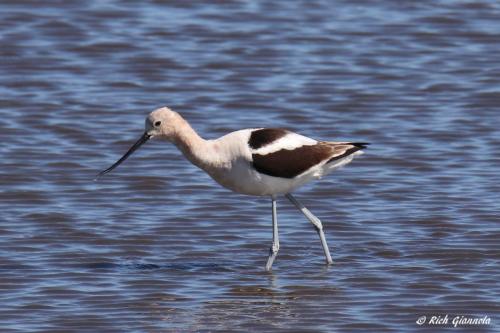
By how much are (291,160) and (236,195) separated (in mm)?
2213

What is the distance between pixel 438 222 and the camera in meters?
10.9

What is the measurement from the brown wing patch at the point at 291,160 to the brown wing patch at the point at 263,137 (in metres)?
0.10

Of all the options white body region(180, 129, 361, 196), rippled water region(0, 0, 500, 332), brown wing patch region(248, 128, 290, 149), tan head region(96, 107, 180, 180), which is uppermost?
tan head region(96, 107, 180, 180)

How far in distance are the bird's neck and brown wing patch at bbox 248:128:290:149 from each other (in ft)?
1.02

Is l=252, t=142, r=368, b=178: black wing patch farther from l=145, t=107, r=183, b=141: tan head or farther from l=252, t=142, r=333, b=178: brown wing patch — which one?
l=145, t=107, r=183, b=141: tan head

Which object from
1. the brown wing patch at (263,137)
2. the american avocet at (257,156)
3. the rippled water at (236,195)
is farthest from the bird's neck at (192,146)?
the rippled water at (236,195)

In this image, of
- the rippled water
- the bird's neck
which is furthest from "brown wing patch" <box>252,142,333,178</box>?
the rippled water

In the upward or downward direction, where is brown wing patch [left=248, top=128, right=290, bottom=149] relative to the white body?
upward

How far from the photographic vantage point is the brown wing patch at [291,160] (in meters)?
9.48

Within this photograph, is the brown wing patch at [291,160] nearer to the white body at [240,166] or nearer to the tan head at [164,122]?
the white body at [240,166]

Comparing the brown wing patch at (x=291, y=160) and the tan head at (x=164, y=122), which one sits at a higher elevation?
the tan head at (x=164, y=122)

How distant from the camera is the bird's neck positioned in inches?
377

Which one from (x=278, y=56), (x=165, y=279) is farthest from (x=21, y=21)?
(x=165, y=279)

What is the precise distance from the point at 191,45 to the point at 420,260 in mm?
7580
